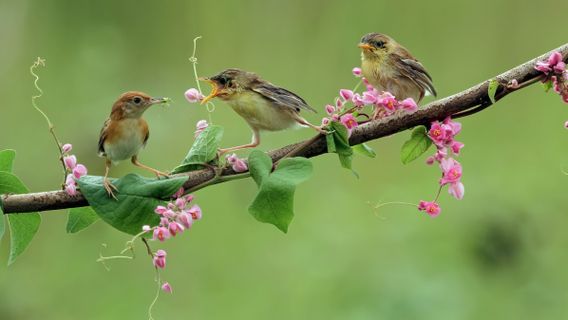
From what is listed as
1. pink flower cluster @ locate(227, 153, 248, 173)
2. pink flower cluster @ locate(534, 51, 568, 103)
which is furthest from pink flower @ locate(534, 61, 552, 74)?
pink flower cluster @ locate(227, 153, 248, 173)

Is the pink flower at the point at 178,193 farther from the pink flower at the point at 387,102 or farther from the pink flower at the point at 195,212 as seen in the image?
the pink flower at the point at 387,102

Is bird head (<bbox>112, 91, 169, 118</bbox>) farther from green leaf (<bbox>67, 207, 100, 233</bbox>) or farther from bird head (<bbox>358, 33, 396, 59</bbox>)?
Result: bird head (<bbox>358, 33, 396, 59</bbox>)

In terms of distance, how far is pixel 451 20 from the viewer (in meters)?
3.75

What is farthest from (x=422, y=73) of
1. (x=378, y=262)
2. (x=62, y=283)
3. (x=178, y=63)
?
(x=178, y=63)

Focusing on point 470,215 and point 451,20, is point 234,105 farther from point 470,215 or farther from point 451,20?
point 451,20

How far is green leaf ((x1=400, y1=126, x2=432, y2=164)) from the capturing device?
0.96m

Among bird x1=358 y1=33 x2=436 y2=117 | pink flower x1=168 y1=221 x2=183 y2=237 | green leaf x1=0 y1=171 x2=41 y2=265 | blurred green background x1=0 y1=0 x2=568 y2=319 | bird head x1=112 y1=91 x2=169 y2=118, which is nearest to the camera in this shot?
pink flower x1=168 y1=221 x2=183 y2=237

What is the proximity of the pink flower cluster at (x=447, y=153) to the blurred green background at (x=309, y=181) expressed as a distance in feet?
4.53

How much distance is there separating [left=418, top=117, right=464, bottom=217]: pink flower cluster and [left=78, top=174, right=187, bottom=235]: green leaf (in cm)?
27

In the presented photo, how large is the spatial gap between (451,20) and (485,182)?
0.88 meters

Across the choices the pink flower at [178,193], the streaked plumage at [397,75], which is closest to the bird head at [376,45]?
the streaked plumage at [397,75]

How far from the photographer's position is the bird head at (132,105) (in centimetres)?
110

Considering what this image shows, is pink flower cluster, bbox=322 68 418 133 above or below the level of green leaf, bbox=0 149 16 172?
above

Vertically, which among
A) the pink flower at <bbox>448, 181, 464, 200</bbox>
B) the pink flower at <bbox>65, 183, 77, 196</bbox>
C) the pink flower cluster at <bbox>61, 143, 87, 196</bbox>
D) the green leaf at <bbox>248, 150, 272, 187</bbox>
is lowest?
the pink flower at <bbox>65, 183, 77, 196</bbox>
